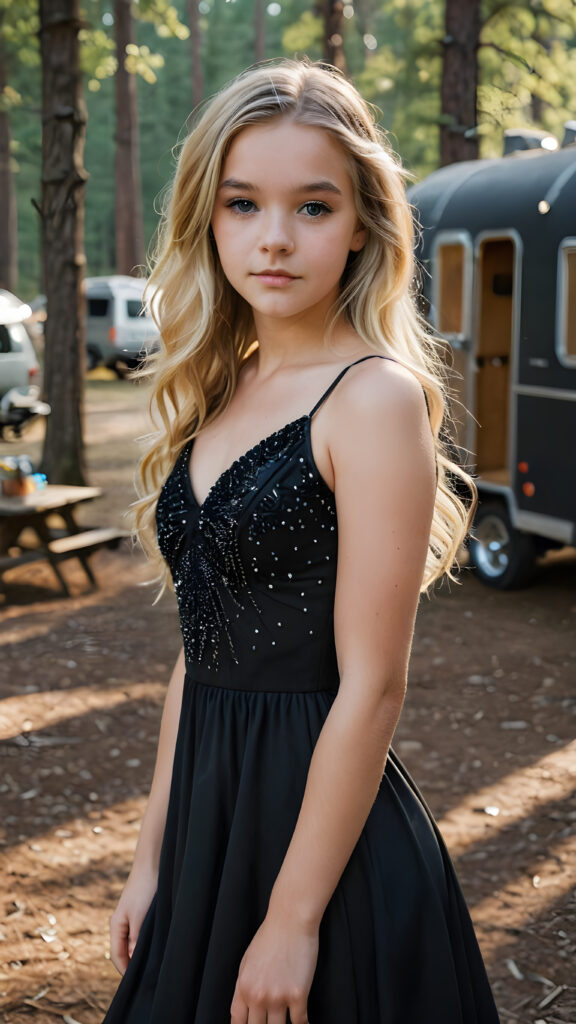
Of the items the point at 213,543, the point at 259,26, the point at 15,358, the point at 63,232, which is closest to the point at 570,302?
the point at 63,232

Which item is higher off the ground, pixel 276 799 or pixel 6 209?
pixel 6 209

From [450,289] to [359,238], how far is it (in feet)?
24.6

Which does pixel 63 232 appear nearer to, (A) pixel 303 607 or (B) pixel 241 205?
(B) pixel 241 205

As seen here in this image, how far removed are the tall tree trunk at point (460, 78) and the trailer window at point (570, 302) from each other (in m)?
5.21

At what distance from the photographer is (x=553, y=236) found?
746 centimetres

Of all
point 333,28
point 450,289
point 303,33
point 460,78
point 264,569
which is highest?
point 303,33

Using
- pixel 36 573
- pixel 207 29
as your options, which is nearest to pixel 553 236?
pixel 36 573

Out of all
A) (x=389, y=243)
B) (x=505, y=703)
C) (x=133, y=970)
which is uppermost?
(x=389, y=243)

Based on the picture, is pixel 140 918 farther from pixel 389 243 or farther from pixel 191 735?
pixel 389 243

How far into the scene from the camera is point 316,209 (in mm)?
1581

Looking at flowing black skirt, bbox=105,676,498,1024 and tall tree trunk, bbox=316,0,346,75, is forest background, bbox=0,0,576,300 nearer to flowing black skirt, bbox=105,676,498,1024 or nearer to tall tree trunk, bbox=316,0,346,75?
tall tree trunk, bbox=316,0,346,75

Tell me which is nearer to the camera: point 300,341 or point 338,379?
point 338,379

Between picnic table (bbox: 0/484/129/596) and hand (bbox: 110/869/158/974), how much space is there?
19.9ft

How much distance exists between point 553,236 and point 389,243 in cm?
616
